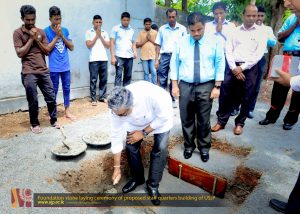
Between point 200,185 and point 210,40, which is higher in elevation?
point 210,40

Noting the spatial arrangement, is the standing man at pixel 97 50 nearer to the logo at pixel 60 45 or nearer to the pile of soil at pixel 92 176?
the logo at pixel 60 45

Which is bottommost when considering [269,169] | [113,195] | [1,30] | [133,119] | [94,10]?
[113,195]

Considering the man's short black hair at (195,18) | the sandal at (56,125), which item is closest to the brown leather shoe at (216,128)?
the man's short black hair at (195,18)

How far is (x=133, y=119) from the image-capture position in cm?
270

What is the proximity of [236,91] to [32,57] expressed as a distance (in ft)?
11.4

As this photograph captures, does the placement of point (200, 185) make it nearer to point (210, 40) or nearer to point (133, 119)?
point (133, 119)

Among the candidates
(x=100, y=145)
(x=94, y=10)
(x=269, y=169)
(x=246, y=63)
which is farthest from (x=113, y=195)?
(x=94, y=10)

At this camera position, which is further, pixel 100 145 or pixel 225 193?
pixel 100 145

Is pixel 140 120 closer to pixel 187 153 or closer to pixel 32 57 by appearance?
pixel 187 153

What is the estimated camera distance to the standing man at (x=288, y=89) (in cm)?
409

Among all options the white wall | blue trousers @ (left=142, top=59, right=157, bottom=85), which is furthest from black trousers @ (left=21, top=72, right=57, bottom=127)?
blue trousers @ (left=142, top=59, right=157, bottom=85)

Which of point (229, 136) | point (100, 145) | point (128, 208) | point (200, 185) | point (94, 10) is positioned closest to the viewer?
point (128, 208)

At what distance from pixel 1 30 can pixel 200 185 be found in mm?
4540

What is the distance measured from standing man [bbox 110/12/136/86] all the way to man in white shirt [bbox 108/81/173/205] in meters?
3.66
